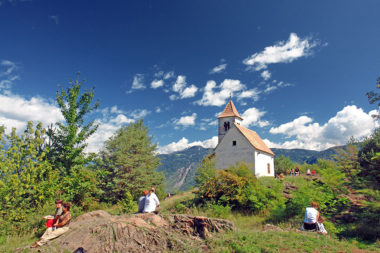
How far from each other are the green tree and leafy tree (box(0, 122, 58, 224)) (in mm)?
8876

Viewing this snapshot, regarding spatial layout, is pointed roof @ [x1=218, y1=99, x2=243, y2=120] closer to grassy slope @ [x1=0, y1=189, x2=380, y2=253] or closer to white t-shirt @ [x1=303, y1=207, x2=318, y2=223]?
white t-shirt @ [x1=303, y1=207, x2=318, y2=223]

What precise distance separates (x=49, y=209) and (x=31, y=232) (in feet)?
3.99

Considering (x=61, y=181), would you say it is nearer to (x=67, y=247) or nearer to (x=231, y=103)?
(x=67, y=247)

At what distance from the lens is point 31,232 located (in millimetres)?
10547

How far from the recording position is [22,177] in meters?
10.4

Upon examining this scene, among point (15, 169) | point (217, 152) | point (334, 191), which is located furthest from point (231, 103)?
point (15, 169)

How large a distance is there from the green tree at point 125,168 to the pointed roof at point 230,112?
17043 millimetres

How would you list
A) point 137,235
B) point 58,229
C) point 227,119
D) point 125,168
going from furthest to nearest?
1. point 227,119
2. point 125,168
3. point 58,229
4. point 137,235

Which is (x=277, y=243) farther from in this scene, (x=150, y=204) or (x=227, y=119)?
(x=227, y=119)

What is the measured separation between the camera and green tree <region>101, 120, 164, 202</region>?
22703 mm

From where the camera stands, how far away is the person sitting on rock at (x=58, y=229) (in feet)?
25.7

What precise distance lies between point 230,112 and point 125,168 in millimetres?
22430

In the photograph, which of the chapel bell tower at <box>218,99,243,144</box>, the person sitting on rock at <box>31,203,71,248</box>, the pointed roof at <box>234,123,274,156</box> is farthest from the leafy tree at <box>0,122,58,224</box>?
the chapel bell tower at <box>218,99,243,144</box>

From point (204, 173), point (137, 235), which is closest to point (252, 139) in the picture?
point (204, 173)
